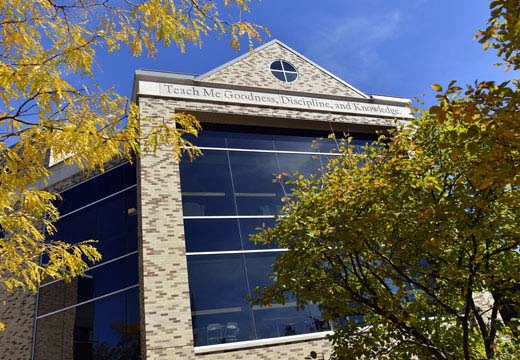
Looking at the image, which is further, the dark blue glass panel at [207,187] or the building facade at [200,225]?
the dark blue glass panel at [207,187]

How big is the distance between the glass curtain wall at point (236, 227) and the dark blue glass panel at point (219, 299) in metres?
0.02

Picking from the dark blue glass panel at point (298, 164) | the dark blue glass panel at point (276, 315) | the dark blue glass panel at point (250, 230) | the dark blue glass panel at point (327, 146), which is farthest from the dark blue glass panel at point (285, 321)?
the dark blue glass panel at point (327, 146)

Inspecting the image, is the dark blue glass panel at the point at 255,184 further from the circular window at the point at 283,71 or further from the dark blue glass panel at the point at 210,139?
the circular window at the point at 283,71

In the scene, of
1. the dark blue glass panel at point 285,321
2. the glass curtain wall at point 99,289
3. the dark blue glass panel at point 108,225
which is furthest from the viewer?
the dark blue glass panel at point 108,225

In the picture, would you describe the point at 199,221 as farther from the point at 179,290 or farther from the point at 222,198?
the point at 179,290

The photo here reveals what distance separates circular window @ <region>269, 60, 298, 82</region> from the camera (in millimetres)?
15125

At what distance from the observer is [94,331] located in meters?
11.3

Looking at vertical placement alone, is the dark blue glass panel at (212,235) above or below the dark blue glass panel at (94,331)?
above

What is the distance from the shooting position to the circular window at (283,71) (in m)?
15.1

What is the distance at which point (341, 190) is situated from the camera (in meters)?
6.41

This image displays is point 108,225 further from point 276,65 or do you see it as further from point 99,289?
point 276,65

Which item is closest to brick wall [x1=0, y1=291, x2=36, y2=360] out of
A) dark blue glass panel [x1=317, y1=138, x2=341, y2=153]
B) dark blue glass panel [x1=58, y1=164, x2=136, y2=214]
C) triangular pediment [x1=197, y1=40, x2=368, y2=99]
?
→ dark blue glass panel [x1=58, y1=164, x2=136, y2=214]

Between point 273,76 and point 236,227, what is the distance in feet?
19.9

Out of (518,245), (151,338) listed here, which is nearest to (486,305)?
(518,245)
